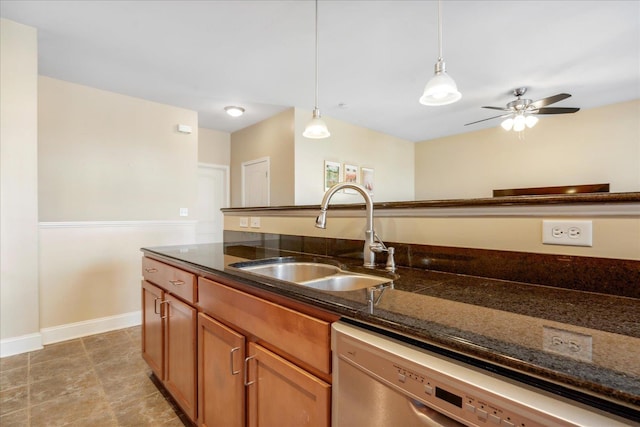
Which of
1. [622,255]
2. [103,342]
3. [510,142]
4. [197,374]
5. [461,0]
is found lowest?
[103,342]

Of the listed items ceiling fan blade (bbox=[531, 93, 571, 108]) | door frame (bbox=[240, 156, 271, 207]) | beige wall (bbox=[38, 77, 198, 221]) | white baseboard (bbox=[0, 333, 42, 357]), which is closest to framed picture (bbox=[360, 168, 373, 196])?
door frame (bbox=[240, 156, 271, 207])

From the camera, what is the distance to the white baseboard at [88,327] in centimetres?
271

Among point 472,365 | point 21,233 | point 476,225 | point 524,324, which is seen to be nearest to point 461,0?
point 476,225

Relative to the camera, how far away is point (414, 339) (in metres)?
0.63

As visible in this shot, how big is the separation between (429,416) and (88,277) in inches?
137

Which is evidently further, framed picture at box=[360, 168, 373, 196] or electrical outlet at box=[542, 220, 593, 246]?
framed picture at box=[360, 168, 373, 196]

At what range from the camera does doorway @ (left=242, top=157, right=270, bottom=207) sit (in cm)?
441

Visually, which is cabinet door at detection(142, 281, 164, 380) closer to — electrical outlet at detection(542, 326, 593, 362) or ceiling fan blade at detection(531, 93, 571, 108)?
electrical outlet at detection(542, 326, 593, 362)

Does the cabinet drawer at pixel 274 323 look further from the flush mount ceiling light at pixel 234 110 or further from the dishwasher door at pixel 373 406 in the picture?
the flush mount ceiling light at pixel 234 110

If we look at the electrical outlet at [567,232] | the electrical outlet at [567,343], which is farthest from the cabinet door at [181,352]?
the electrical outlet at [567,232]

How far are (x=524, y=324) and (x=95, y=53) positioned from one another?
3.47 meters

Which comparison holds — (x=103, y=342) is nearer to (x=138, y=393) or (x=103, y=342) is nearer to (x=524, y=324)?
(x=138, y=393)

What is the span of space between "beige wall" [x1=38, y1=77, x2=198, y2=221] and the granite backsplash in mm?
2892

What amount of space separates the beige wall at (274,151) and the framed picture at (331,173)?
1.89ft
